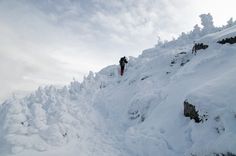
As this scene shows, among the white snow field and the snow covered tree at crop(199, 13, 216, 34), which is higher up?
the snow covered tree at crop(199, 13, 216, 34)

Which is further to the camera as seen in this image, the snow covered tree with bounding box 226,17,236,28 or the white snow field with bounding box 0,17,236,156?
the snow covered tree with bounding box 226,17,236,28

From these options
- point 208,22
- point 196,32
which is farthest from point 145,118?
point 208,22

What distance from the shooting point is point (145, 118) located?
13641 millimetres

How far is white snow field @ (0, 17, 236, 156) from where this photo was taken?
9.16 metres

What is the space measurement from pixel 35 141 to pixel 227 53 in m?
9.33

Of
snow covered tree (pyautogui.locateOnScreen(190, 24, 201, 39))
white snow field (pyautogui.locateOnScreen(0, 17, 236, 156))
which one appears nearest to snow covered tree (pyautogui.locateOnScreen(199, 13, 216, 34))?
snow covered tree (pyautogui.locateOnScreen(190, 24, 201, 39))

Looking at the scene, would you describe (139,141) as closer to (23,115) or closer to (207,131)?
(207,131)

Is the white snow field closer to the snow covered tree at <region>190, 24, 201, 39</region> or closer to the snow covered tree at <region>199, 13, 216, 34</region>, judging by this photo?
the snow covered tree at <region>190, 24, 201, 39</region>

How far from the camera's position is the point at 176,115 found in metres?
11.6

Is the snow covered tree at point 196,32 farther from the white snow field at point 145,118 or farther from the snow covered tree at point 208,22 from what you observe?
the white snow field at point 145,118

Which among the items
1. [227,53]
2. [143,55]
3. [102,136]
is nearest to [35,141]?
[102,136]

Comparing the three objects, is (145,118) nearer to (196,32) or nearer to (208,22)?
(196,32)

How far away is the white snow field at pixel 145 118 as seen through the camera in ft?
30.1

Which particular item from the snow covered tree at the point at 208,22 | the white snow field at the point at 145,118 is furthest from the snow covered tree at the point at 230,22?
the white snow field at the point at 145,118
